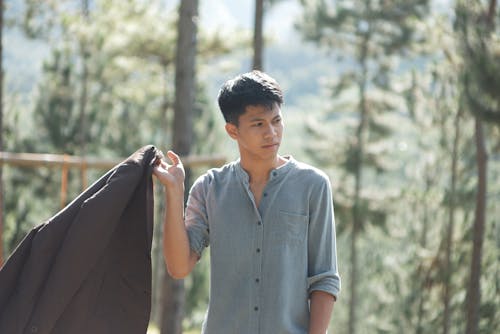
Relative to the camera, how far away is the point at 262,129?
200 centimetres

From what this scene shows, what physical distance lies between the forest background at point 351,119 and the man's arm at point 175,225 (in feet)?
18.5

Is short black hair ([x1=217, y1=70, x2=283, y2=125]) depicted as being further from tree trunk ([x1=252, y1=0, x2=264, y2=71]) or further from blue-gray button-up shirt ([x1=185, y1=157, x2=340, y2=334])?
tree trunk ([x1=252, y1=0, x2=264, y2=71])

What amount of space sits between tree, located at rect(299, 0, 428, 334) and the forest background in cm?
4

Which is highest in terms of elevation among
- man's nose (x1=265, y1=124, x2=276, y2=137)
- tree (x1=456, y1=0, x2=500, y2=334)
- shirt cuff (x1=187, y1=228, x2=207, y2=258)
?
tree (x1=456, y1=0, x2=500, y2=334)

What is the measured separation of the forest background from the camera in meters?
9.52

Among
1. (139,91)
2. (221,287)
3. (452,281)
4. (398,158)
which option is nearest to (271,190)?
(221,287)

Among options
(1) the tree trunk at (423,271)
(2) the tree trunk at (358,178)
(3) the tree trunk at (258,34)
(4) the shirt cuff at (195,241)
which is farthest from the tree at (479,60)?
(2) the tree trunk at (358,178)

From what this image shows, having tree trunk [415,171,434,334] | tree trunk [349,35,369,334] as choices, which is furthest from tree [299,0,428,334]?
tree trunk [415,171,434,334]

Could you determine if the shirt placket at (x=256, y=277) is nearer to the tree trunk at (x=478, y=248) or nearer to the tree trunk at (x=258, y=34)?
the tree trunk at (x=258, y=34)

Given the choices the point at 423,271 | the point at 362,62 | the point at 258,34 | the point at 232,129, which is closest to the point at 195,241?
the point at 232,129

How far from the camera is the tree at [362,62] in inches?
728

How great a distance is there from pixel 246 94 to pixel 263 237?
0.35m

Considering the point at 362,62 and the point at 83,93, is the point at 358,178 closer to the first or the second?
the point at 362,62

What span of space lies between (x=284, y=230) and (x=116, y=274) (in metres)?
0.43
